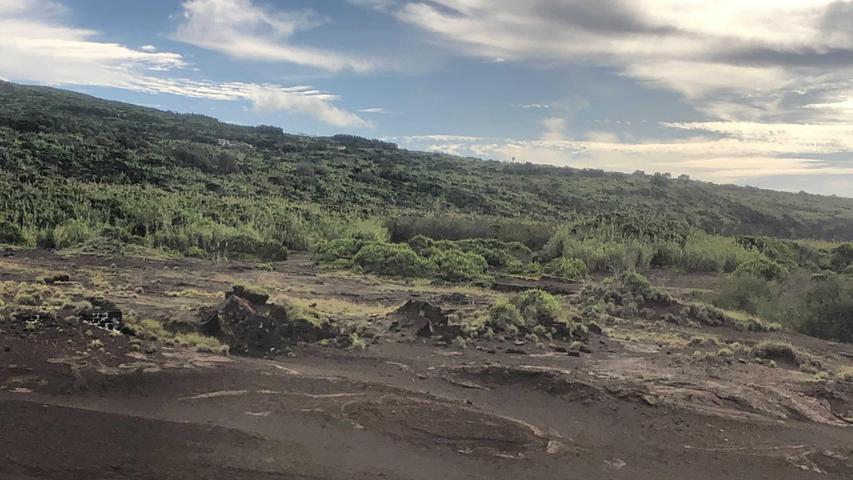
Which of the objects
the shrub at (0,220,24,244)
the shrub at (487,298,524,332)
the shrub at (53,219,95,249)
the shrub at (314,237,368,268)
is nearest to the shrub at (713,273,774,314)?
the shrub at (487,298,524,332)

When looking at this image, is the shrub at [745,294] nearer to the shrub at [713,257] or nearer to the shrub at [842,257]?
the shrub at [713,257]

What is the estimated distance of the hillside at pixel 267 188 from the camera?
3259 centimetres

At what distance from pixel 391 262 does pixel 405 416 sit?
15.5 metres

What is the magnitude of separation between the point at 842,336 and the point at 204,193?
3743cm

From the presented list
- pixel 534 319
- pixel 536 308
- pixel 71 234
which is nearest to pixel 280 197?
pixel 71 234

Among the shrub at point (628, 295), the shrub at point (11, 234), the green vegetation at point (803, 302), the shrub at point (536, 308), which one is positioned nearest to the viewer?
the shrub at point (536, 308)

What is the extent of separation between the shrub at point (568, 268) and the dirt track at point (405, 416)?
1205 cm

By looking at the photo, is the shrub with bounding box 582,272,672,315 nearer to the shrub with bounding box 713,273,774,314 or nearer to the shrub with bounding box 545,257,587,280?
the shrub with bounding box 713,273,774,314

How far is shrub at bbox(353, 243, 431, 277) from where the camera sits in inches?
926

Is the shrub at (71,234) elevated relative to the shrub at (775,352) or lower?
lower

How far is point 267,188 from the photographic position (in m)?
51.2

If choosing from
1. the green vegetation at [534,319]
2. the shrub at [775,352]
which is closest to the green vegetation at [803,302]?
the shrub at [775,352]

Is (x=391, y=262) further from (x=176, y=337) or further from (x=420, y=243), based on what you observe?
(x=176, y=337)

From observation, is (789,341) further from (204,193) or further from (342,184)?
(342,184)
